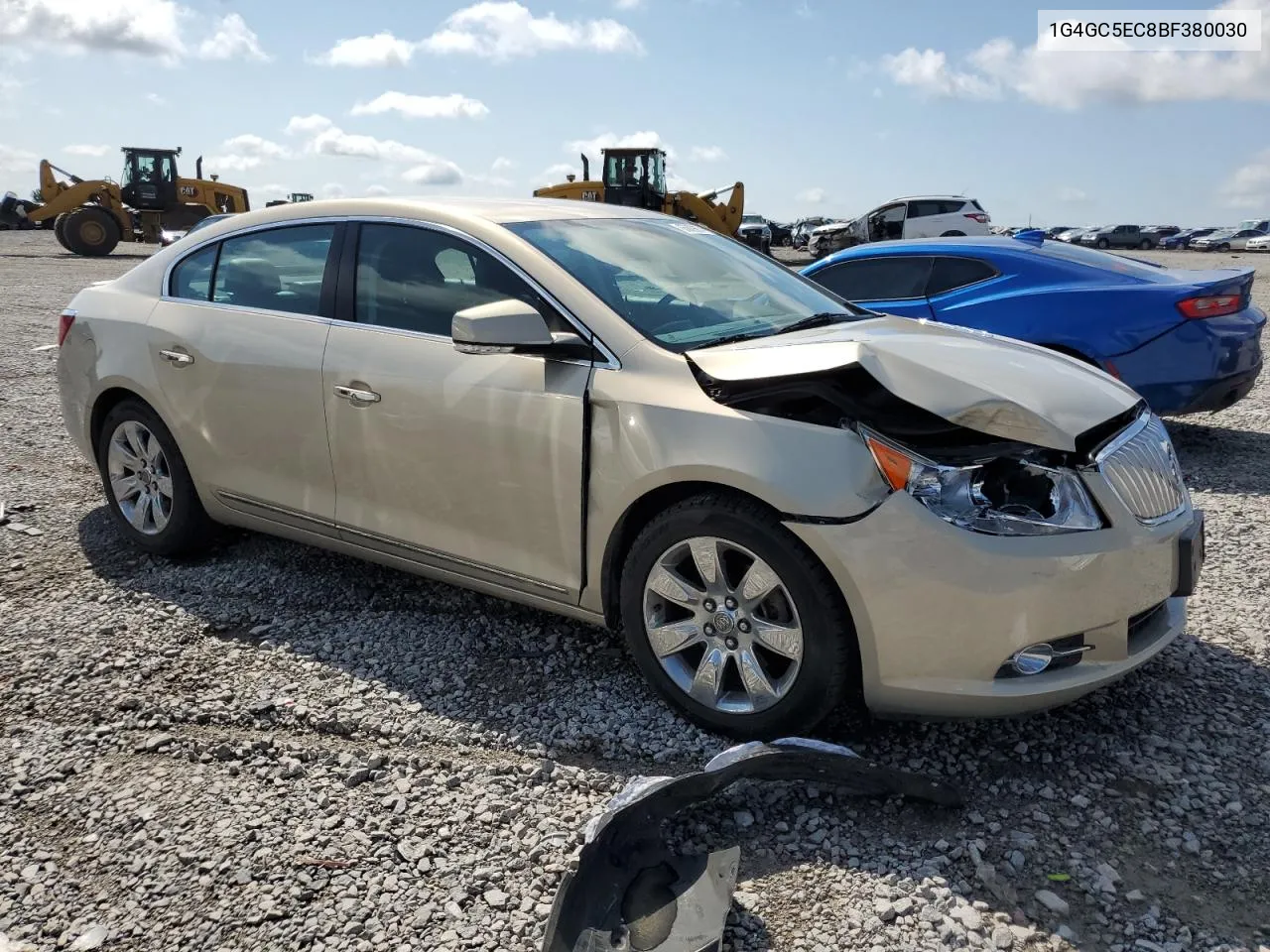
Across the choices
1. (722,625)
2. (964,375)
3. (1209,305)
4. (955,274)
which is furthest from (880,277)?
(722,625)

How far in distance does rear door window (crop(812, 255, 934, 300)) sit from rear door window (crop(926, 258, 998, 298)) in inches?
2.2

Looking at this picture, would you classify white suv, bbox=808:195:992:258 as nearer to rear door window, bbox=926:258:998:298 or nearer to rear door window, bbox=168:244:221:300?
rear door window, bbox=926:258:998:298

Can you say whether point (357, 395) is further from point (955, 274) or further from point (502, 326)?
point (955, 274)

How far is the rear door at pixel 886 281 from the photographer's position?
7.05 m

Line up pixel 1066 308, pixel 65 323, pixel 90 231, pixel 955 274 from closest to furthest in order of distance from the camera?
pixel 65 323 → pixel 1066 308 → pixel 955 274 → pixel 90 231

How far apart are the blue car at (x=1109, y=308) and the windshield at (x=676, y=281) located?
280 centimetres

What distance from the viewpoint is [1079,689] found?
283 centimetres

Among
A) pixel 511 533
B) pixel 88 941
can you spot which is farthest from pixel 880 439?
pixel 88 941

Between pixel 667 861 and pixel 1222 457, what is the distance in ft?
18.9

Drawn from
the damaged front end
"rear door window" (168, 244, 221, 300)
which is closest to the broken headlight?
the damaged front end

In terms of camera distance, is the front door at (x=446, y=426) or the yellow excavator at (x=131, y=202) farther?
the yellow excavator at (x=131, y=202)

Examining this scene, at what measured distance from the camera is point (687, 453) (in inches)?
118

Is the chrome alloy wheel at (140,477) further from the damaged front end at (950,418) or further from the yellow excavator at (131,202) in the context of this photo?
the yellow excavator at (131,202)

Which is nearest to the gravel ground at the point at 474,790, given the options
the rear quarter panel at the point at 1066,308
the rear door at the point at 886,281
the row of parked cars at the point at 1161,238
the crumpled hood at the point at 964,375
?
the crumpled hood at the point at 964,375
